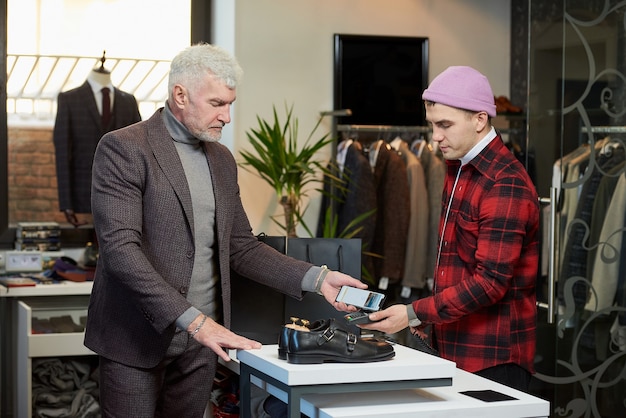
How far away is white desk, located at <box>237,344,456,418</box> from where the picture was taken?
210 cm

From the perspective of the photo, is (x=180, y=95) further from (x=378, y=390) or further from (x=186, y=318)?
(x=378, y=390)

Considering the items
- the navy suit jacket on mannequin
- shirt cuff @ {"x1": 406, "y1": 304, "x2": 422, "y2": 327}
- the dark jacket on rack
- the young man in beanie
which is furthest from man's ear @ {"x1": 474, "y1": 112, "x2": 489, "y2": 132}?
the navy suit jacket on mannequin

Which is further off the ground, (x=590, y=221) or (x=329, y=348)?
(x=590, y=221)

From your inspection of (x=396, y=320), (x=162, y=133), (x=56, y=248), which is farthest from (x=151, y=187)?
(x=56, y=248)

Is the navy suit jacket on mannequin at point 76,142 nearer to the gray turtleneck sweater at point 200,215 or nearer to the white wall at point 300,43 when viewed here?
the white wall at point 300,43

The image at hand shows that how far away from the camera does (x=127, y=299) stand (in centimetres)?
263

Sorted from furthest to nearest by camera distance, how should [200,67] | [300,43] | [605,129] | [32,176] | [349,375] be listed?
[300,43]
[32,176]
[605,129]
[200,67]
[349,375]

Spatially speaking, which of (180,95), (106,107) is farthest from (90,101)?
(180,95)

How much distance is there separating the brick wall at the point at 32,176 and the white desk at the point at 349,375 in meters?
2.96

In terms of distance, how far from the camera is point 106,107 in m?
5.02

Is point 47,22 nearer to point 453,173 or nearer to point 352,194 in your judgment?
point 352,194

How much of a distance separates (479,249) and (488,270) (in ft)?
0.23

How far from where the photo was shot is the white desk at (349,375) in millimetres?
2096

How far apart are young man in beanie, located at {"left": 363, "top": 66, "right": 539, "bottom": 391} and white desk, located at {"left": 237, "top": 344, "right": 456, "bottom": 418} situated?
438 millimetres
